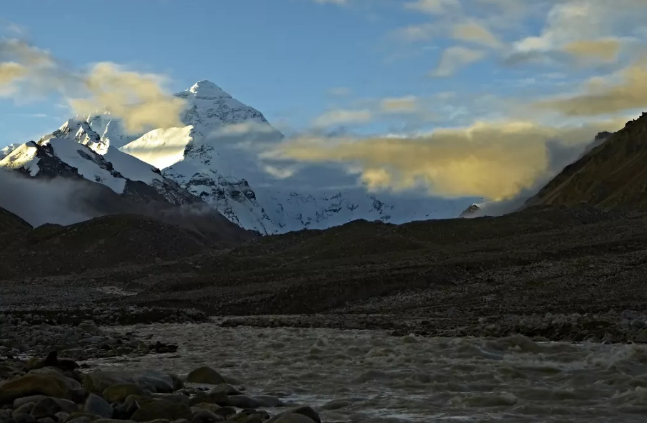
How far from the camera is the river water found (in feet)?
47.4

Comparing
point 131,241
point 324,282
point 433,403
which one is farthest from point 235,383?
point 131,241

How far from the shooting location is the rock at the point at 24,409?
12.3 metres

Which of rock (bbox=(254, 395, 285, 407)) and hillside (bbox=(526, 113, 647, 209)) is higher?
hillside (bbox=(526, 113, 647, 209))

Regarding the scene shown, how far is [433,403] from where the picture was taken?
15297mm

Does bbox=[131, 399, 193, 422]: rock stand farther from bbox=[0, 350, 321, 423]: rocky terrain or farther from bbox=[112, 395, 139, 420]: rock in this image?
bbox=[112, 395, 139, 420]: rock

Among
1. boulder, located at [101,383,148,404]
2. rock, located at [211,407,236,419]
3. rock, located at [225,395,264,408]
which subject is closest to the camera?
rock, located at [211,407,236,419]

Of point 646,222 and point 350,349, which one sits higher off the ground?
point 646,222

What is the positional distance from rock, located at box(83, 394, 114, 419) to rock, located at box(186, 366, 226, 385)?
4.75 meters

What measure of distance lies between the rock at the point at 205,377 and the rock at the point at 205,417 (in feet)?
16.0

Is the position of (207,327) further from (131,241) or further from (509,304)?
(131,241)

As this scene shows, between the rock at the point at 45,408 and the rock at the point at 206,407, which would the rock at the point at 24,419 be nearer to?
the rock at the point at 45,408

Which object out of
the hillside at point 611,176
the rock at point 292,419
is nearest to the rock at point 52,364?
the rock at point 292,419

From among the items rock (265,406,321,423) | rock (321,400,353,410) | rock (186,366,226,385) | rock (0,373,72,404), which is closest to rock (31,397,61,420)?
rock (0,373,72,404)

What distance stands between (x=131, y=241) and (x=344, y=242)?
2105 inches
